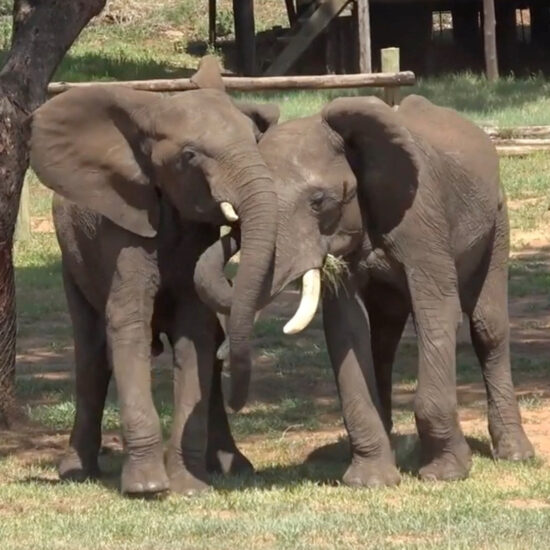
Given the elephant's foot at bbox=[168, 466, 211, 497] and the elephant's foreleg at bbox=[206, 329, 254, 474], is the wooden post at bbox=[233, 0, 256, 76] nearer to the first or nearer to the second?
the elephant's foreleg at bbox=[206, 329, 254, 474]

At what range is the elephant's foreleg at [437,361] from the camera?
8422 mm

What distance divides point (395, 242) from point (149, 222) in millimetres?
1201

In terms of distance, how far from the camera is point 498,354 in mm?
9289

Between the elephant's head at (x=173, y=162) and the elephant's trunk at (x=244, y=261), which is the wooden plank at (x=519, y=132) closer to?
the elephant's head at (x=173, y=162)

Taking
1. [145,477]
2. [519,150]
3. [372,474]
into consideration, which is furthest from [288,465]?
[519,150]

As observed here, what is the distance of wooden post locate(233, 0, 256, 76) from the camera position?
28312mm

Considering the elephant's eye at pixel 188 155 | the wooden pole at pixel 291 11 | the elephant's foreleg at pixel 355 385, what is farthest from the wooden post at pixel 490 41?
the elephant's eye at pixel 188 155

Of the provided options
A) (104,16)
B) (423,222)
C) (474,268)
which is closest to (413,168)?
(423,222)

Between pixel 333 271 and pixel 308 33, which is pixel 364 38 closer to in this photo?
pixel 308 33

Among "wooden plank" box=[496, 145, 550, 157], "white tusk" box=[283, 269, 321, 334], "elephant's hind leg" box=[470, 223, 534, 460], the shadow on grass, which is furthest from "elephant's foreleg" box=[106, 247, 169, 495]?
"wooden plank" box=[496, 145, 550, 157]

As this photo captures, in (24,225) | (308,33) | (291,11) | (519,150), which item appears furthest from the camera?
(291,11)

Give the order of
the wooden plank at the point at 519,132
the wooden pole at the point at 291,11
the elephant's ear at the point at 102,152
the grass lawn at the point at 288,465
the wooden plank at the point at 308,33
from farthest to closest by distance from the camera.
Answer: the wooden pole at the point at 291,11 → the wooden plank at the point at 308,33 → the wooden plank at the point at 519,132 → the elephant's ear at the point at 102,152 → the grass lawn at the point at 288,465

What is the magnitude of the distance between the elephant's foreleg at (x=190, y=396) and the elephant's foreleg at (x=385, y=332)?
1.04m

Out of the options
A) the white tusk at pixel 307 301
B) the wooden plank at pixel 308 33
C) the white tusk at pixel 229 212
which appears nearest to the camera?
the white tusk at pixel 229 212
